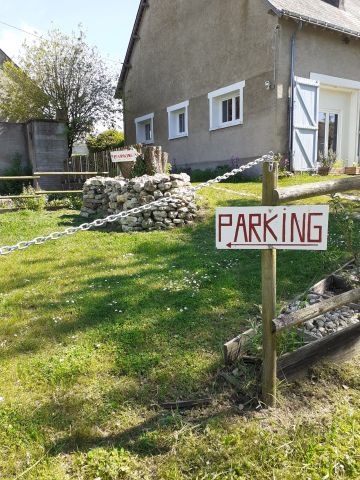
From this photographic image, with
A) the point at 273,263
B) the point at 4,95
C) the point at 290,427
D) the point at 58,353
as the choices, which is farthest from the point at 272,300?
the point at 4,95

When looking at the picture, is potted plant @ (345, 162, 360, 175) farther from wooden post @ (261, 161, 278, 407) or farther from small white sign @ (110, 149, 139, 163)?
wooden post @ (261, 161, 278, 407)

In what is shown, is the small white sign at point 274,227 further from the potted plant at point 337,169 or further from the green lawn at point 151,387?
the potted plant at point 337,169

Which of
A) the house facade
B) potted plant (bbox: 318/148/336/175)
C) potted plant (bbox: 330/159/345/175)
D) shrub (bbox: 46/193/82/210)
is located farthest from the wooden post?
potted plant (bbox: 330/159/345/175)

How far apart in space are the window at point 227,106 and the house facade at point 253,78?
0.03 metres

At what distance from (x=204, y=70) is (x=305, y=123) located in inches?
169

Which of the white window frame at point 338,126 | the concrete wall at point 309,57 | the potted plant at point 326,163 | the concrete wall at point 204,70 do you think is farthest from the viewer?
the white window frame at point 338,126

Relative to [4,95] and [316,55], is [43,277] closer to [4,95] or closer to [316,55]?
[316,55]

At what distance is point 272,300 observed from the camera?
2.11 metres

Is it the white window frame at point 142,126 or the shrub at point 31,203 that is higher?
the white window frame at point 142,126

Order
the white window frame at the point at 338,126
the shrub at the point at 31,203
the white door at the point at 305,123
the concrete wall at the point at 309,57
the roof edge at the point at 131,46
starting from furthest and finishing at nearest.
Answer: the roof edge at the point at 131,46, the white window frame at the point at 338,126, the white door at the point at 305,123, the concrete wall at the point at 309,57, the shrub at the point at 31,203

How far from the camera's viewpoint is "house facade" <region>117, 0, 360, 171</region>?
10680mm

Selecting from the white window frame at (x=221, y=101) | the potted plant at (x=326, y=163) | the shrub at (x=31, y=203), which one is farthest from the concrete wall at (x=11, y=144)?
the potted plant at (x=326, y=163)

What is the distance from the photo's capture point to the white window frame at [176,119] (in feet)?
47.2

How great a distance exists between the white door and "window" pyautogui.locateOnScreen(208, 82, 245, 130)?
1715 mm
